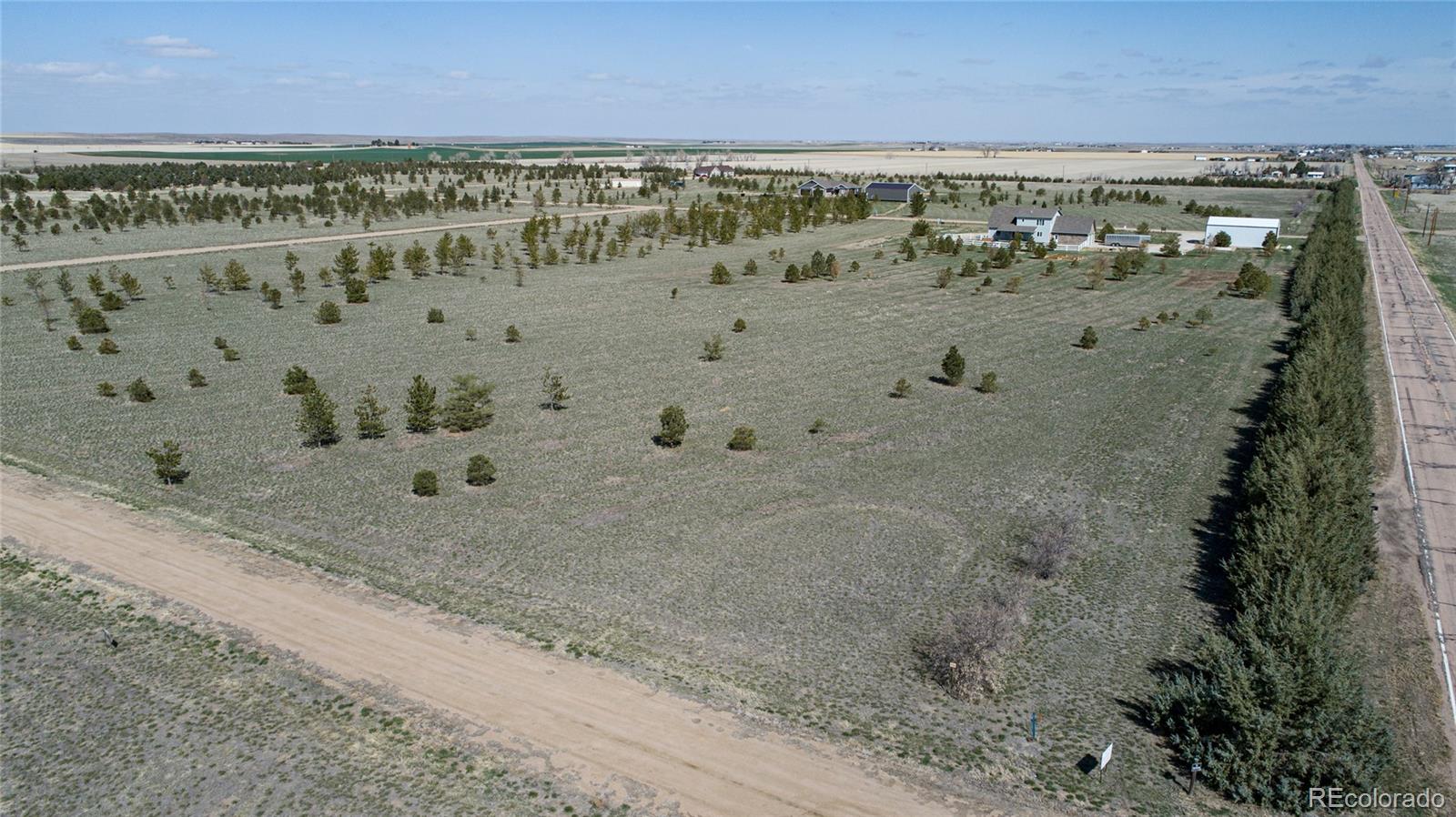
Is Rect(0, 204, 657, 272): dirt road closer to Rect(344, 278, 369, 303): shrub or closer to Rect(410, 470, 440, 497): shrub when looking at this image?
Rect(344, 278, 369, 303): shrub

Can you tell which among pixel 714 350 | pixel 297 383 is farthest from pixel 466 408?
pixel 714 350

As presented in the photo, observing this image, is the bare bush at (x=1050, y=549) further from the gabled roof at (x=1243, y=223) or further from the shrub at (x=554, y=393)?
the gabled roof at (x=1243, y=223)

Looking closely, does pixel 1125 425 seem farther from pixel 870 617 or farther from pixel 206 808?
pixel 206 808

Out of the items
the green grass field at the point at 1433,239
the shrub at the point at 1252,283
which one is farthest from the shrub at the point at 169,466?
the green grass field at the point at 1433,239

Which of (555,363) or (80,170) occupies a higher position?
(80,170)

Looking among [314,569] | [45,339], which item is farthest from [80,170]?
[314,569]

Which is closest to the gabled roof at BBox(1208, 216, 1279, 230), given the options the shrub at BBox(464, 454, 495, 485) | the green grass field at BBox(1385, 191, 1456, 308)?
the green grass field at BBox(1385, 191, 1456, 308)

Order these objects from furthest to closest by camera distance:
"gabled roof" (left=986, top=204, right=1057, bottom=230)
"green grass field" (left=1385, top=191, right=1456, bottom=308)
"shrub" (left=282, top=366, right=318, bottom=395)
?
"gabled roof" (left=986, top=204, right=1057, bottom=230) < "green grass field" (left=1385, top=191, right=1456, bottom=308) < "shrub" (left=282, top=366, right=318, bottom=395)

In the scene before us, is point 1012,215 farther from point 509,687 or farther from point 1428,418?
point 509,687
